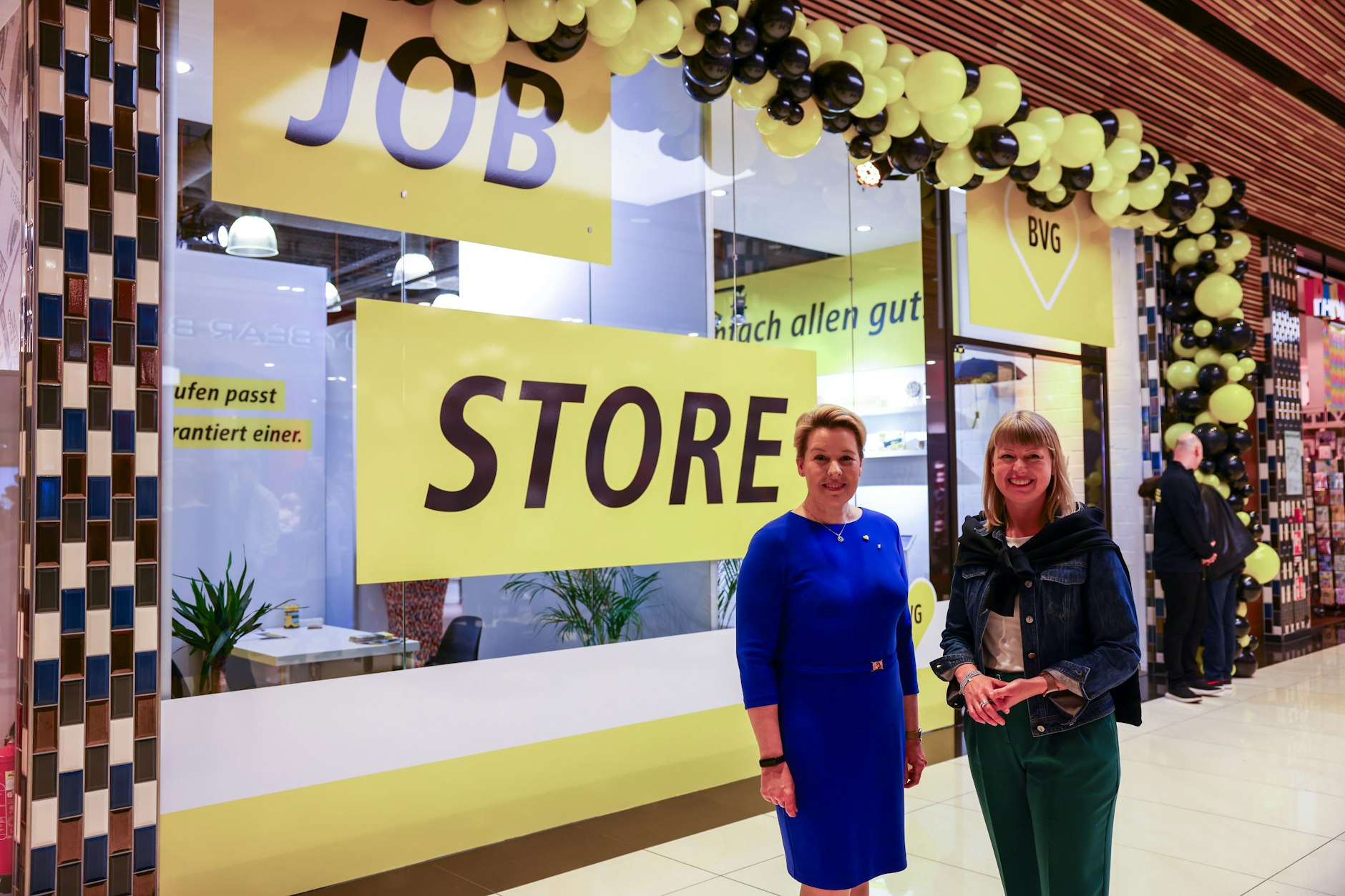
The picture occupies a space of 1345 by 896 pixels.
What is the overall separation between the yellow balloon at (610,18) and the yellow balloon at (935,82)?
1.53 m

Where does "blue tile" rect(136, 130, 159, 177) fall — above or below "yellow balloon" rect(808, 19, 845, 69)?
below

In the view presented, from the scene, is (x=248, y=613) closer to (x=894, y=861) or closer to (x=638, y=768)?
(x=638, y=768)

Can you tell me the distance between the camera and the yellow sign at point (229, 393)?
321 centimetres

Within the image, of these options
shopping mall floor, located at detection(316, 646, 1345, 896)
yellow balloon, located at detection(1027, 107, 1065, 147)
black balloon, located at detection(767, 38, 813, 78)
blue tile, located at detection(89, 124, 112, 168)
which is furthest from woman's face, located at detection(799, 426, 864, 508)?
yellow balloon, located at detection(1027, 107, 1065, 147)

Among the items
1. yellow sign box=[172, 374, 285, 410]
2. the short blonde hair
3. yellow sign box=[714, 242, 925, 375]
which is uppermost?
yellow sign box=[714, 242, 925, 375]

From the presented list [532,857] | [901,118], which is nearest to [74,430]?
[532,857]

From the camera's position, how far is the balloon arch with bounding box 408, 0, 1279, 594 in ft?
12.3

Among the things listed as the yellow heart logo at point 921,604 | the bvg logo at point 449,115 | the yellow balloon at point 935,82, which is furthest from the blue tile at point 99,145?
the yellow heart logo at point 921,604

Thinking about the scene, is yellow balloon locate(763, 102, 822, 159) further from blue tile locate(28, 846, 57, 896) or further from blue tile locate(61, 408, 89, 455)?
blue tile locate(28, 846, 57, 896)

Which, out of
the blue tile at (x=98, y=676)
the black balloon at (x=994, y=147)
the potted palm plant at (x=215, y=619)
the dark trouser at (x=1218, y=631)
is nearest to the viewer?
the blue tile at (x=98, y=676)

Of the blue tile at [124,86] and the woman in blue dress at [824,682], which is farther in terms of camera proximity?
the blue tile at [124,86]

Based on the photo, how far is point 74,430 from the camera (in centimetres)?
280

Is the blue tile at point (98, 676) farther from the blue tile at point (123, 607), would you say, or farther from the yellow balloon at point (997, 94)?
the yellow balloon at point (997, 94)

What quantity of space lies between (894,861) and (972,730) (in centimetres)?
33
